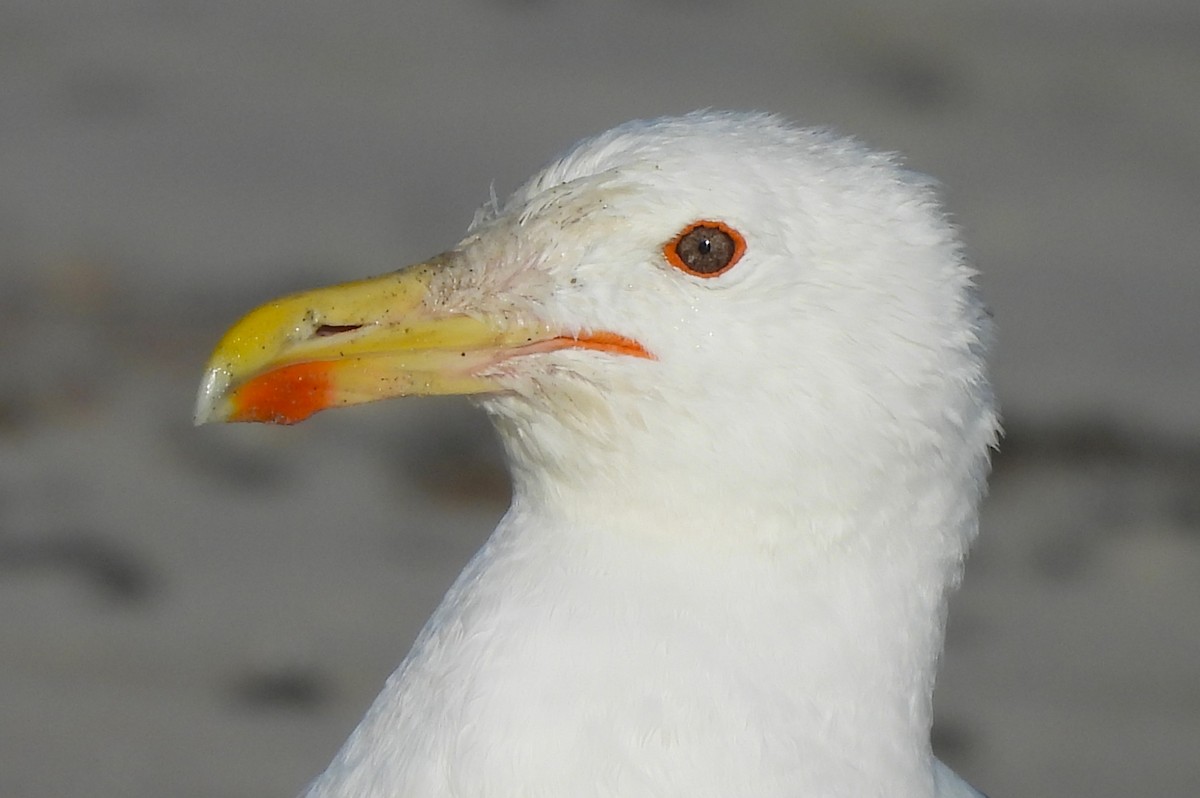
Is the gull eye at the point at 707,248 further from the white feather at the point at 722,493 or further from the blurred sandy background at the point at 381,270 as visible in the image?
the blurred sandy background at the point at 381,270

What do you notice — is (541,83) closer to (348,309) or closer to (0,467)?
(0,467)

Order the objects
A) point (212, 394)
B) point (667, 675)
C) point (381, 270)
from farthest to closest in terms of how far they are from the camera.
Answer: point (381, 270) < point (212, 394) < point (667, 675)

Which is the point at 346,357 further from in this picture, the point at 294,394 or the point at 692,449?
the point at 692,449

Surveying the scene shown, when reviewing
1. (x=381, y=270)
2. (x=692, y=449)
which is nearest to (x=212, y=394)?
(x=692, y=449)

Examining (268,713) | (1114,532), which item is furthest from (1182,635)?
(268,713)

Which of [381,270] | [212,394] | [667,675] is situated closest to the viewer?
[667,675]

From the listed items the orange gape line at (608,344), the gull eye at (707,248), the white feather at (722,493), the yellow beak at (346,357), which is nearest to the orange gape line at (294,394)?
the yellow beak at (346,357)
